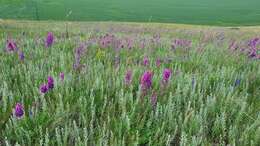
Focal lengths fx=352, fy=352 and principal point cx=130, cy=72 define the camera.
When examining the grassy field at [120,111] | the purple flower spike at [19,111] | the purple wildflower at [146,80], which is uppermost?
the purple wildflower at [146,80]

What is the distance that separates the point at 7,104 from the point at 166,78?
1.12 metres

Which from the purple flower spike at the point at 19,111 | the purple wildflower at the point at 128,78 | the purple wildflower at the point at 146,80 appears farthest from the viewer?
the purple wildflower at the point at 128,78

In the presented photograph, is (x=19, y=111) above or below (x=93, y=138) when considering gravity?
above

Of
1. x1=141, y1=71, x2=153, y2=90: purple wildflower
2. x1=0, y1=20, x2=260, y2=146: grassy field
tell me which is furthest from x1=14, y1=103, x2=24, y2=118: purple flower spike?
x1=141, y1=71, x2=153, y2=90: purple wildflower

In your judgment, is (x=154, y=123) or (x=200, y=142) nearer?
(x=200, y=142)

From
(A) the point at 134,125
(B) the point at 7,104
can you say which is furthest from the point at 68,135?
(B) the point at 7,104

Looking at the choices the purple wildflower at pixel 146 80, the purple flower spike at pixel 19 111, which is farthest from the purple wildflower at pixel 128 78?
the purple flower spike at pixel 19 111

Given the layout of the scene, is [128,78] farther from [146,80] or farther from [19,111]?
[19,111]

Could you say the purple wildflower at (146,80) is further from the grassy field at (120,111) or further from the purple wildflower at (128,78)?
the purple wildflower at (128,78)

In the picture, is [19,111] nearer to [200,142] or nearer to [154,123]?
[154,123]

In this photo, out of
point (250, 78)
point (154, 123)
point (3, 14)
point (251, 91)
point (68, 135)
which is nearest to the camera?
point (68, 135)

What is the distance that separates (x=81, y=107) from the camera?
7.23 feet

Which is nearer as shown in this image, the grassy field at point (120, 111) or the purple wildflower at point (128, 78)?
the grassy field at point (120, 111)

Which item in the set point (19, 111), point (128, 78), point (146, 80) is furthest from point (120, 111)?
point (19, 111)
